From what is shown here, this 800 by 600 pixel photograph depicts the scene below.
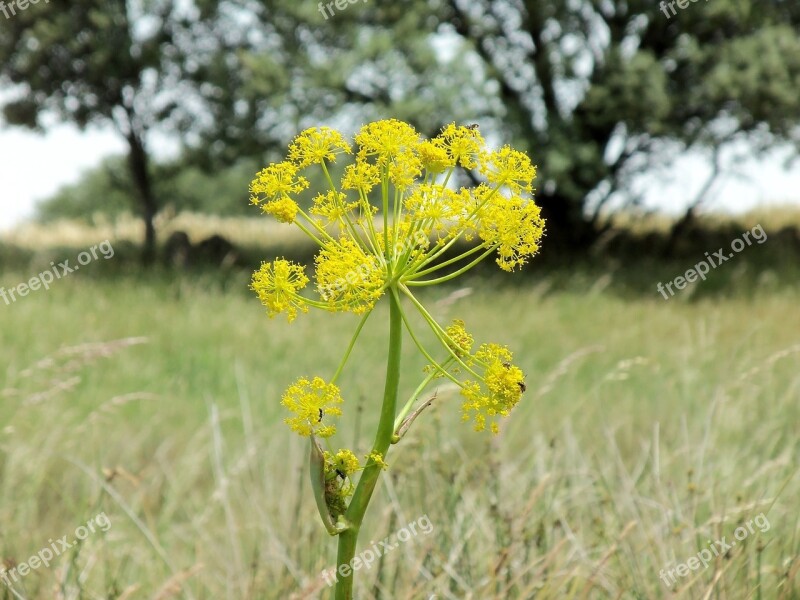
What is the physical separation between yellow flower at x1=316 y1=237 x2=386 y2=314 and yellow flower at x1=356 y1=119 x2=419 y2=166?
17 cm

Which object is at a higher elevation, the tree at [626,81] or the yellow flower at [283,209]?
→ the tree at [626,81]

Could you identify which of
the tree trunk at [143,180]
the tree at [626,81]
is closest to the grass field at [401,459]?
the tree at [626,81]

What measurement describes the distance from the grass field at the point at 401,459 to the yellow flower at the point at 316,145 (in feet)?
3.32

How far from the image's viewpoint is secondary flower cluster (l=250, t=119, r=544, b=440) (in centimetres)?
127

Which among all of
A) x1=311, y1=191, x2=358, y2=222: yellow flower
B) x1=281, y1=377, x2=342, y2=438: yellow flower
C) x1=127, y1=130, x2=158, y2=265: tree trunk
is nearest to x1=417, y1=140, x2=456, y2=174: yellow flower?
x1=311, y1=191, x2=358, y2=222: yellow flower

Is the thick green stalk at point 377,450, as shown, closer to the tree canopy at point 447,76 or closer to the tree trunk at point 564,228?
the tree canopy at point 447,76

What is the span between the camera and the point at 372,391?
672 centimetres

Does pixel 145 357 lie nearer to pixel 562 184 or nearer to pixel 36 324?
pixel 36 324

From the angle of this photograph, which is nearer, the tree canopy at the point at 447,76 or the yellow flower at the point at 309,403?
the yellow flower at the point at 309,403

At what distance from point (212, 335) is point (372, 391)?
9.70 feet

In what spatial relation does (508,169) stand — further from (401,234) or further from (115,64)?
(115,64)

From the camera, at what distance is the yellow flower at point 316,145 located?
1.41 m

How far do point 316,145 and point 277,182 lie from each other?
126 millimetres

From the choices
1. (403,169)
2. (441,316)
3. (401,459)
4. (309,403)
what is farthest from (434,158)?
(441,316)
